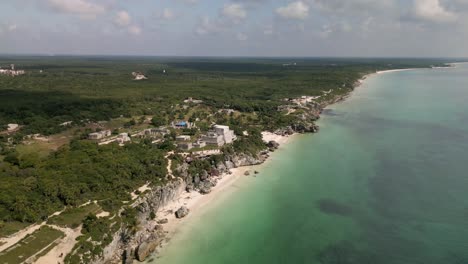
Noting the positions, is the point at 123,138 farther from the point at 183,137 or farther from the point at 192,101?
the point at 192,101

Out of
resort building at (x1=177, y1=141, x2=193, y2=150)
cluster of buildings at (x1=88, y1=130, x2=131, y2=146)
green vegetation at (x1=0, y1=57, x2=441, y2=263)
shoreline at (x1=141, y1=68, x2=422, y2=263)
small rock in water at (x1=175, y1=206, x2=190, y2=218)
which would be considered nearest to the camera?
green vegetation at (x1=0, y1=57, x2=441, y2=263)

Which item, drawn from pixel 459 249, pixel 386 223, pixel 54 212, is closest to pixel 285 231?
pixel 386 223

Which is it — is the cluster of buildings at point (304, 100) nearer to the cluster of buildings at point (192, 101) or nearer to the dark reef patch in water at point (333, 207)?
the cluster of buildings at point (192, 101)

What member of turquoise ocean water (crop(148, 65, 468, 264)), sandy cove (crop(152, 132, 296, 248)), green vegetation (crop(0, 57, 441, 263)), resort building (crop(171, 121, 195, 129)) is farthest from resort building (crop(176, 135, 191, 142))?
turquoise ocean water (crop(148, 65, 468, 264))

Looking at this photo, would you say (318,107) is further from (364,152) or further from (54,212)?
(54,212)

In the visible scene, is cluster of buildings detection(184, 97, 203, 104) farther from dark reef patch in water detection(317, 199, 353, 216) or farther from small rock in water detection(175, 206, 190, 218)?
dark reef patch in water detection(317, 199, 353, 216)

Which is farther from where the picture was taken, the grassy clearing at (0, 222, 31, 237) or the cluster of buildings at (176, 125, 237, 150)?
the cluster of buildings at (176, 125, 237, 150)
